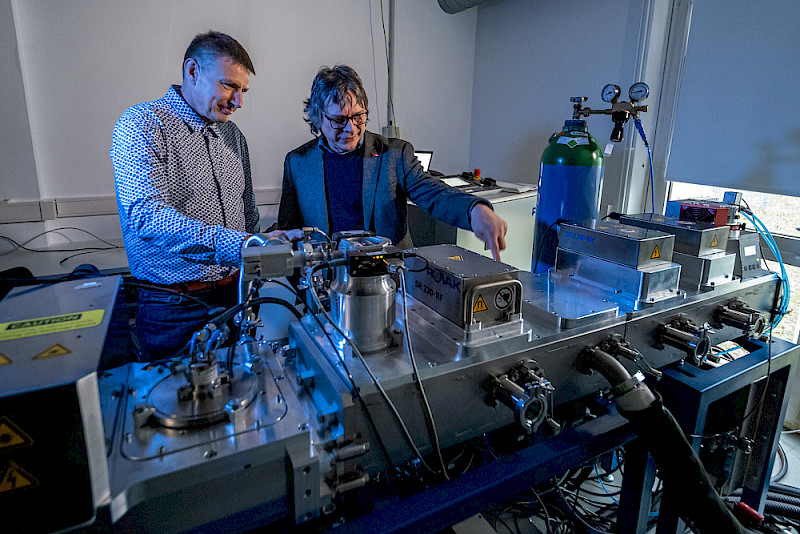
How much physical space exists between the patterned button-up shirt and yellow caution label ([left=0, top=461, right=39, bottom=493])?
573mm

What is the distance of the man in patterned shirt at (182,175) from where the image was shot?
1250 mm

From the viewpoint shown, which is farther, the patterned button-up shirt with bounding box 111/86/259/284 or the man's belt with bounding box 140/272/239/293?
the man's belt with bounding box 140/272/239/293

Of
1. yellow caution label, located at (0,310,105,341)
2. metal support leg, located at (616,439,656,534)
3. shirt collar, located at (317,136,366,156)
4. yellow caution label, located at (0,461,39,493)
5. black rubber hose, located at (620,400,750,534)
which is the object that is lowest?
metal support leg, located at (616,439,656,534)

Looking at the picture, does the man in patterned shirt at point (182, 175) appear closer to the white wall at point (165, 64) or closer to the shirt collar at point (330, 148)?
the shirt collar at point (330, 148)

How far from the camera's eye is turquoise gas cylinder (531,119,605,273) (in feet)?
4.81

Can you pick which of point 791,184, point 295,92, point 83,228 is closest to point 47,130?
point 83,228

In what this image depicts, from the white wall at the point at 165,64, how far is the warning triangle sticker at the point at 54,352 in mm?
2147

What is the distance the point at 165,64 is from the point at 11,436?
2.44m

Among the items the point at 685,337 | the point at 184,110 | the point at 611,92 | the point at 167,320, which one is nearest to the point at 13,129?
the point at 184,110

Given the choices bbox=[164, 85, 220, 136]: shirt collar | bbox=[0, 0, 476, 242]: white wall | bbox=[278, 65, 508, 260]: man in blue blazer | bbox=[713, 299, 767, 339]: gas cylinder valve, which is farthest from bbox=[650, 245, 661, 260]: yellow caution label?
bbox=[0, 0, 476, 242]: white wall

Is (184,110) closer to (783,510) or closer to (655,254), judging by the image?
(655,254)

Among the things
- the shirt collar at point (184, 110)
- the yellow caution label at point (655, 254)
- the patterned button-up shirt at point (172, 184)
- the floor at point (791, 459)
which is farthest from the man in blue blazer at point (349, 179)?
the floor at point (791, 459)

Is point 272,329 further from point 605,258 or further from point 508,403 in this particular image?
point 605,258

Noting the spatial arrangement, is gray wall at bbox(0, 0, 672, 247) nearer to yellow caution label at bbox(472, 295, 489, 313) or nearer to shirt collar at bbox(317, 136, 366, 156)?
shirt collar at bbox(317, 136, 366, 156)
